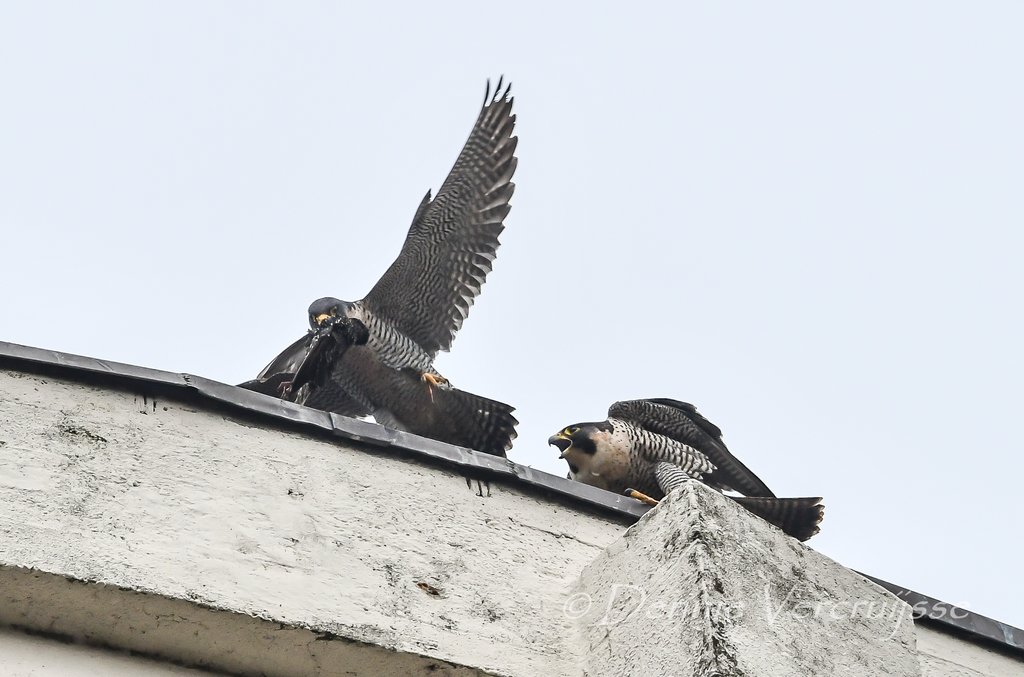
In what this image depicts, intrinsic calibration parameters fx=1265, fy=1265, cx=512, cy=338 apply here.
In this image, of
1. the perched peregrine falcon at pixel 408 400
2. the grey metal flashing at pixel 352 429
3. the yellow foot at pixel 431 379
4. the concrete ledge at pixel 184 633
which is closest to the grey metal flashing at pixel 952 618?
the grey metal flashing at pixel 352 429

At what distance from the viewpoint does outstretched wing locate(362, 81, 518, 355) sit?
699 cm

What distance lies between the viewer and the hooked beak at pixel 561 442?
5.59m

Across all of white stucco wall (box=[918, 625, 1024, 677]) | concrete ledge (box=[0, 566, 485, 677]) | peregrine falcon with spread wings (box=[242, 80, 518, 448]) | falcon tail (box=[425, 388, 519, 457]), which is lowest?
concrete ledge (box=[0, 566, 485, 677])

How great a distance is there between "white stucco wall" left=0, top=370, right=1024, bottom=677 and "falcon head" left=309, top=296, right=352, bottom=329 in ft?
13.1

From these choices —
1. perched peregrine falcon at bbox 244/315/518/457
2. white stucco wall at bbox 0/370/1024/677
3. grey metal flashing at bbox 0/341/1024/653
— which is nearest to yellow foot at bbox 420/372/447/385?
perched peregrine falcon at bbox 244/315/518/457

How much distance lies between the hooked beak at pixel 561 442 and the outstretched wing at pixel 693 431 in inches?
11.8

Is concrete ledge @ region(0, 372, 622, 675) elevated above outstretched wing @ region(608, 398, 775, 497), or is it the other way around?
outstretched wing @ region(608, 398, 775, 497)

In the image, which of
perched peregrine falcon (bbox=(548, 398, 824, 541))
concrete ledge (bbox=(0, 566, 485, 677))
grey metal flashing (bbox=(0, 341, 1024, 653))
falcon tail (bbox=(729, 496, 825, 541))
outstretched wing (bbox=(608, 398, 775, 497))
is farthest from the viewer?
outstretched wing (bbox=(608, 398, 775, 497))

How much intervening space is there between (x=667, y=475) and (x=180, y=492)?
3.25m

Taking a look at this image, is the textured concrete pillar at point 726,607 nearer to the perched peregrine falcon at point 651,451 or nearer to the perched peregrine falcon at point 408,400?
the perched peregrine falcon at point 651,451

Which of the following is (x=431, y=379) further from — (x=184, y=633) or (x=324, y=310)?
(x=184, y=633)

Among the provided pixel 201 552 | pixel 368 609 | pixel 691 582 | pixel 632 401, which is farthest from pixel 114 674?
pixel 632 401

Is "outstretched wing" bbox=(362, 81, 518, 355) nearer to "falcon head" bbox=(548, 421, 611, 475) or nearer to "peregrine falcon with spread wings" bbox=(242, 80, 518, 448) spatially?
"peregrine falcon with spread wings" bbox=(242, 80, 518, 448)

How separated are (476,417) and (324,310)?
3.28ft
